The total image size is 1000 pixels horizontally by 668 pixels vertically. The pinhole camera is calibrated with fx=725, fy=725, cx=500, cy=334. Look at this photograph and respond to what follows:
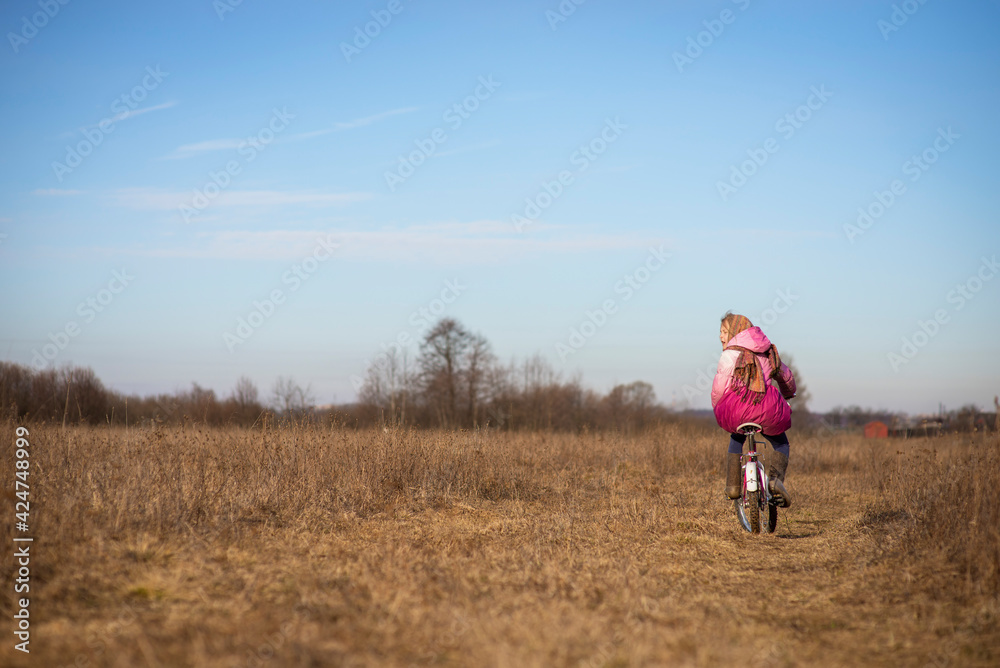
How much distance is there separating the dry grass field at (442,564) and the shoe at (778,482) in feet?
1.42

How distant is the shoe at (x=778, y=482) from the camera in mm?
6824

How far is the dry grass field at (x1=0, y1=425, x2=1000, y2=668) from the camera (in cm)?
360

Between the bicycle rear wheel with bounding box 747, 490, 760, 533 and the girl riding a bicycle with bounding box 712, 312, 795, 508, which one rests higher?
the girl riding a bicycle with bounding box 712, 312, 795, 508

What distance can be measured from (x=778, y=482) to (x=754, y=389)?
36.8 inches

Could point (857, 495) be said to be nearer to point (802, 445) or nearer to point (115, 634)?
point (802, 445)

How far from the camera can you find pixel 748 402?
6.80 m

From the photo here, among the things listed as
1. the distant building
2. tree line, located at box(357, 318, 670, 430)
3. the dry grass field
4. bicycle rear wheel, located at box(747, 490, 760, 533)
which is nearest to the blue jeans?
bicycle rear wheel, located at box(747, 490, 760, 533)

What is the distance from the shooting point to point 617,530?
24.1ft

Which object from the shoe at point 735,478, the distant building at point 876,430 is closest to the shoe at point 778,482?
the shoe at point 735,478

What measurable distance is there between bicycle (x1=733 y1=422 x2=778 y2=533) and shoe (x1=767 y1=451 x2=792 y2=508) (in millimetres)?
45

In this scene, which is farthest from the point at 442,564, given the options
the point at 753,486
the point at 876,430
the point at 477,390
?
the point at 477,390

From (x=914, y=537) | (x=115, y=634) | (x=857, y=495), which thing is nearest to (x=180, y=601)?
(x=115, y=634)

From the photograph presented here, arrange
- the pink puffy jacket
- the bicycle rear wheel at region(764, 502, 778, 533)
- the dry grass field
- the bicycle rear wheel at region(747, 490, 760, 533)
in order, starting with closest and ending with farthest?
the dry grass field → the pink puffy jacket → the bicycle rear wheel at region(747, 490, 760, 533) → the bicycle rear wheel at region(764, 502, 778, 533)

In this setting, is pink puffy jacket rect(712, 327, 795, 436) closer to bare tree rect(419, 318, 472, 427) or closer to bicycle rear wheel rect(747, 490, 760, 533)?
bicycle rear wheel rect(747, 490, 760, 533)
